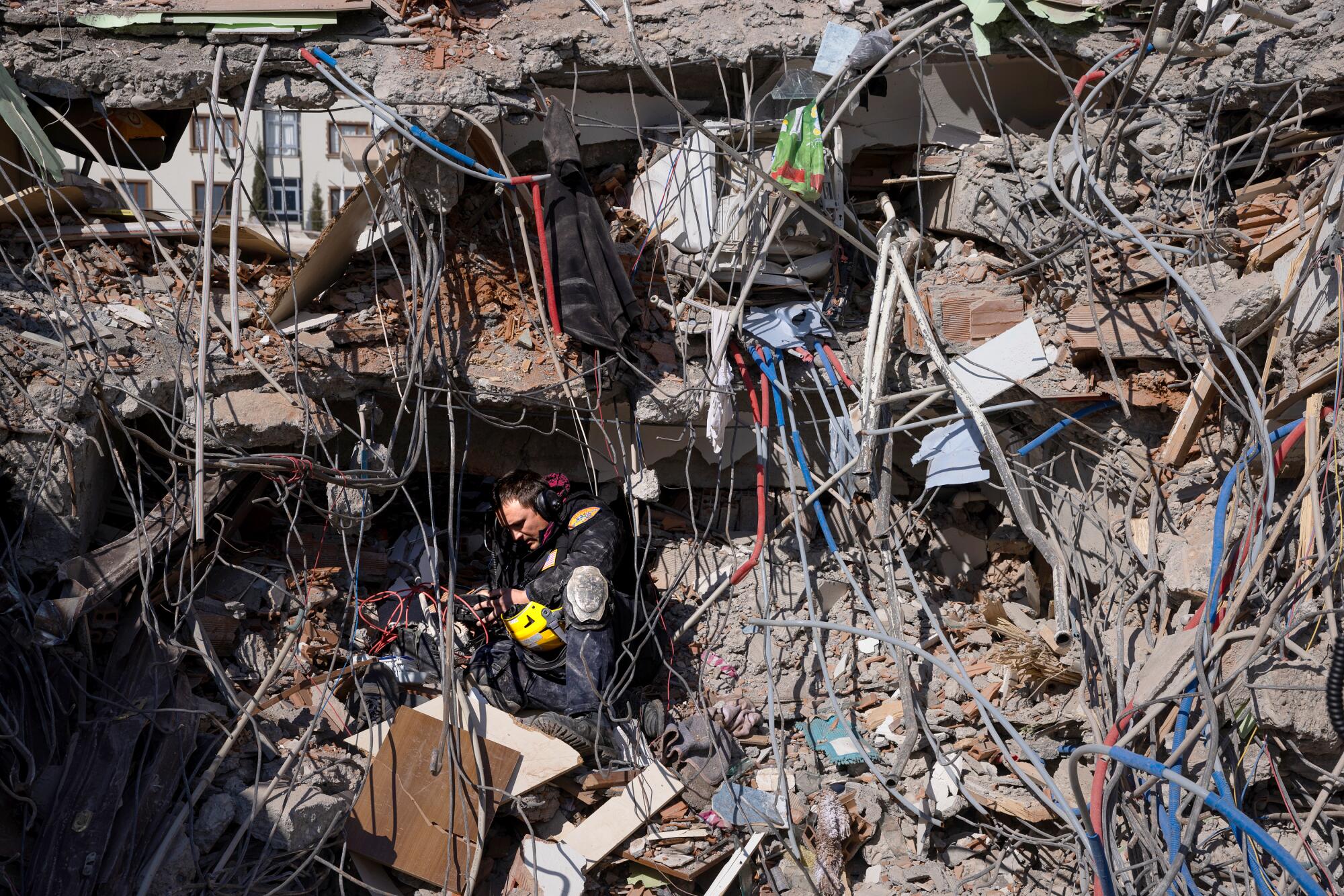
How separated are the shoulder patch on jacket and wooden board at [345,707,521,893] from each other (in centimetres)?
118

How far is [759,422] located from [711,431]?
26 centimetres

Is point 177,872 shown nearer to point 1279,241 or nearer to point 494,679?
point 494,679

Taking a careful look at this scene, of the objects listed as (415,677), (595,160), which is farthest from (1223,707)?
(595,160)

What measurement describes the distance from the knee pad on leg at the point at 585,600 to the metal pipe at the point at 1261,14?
12.5ft

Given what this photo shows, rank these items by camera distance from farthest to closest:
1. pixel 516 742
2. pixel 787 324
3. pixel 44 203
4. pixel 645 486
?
pixel 645 486
pixel 787 324
pixel 44 203
pixel 516 742

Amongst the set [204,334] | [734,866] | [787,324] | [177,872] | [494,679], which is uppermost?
[204,334]

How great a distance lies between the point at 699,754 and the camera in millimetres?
4855

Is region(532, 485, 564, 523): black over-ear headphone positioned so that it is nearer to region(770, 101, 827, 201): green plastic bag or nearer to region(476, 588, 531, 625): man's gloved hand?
region(476, 588, 531, 625): man's gloved hand

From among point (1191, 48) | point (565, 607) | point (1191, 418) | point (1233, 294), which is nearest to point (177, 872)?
point (565, 607)

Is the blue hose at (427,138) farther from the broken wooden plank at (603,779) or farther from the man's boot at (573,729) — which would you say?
the broken wooden plank at (603,779)

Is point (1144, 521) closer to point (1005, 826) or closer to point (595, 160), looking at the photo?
point (1005, 826)

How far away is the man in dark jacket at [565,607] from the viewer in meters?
4.75

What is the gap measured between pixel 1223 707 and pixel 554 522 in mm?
3179

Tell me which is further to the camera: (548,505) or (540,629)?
(548,505)
